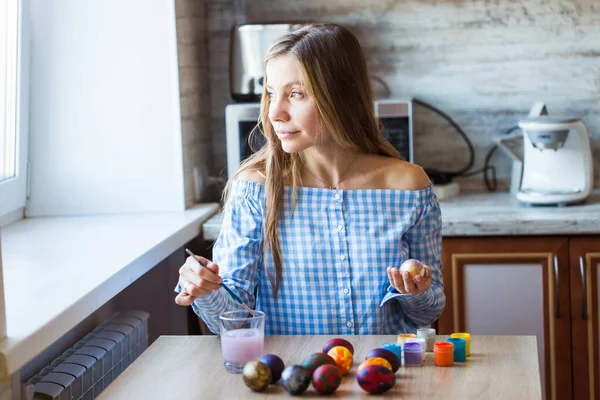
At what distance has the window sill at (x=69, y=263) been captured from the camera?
1558 millimetres

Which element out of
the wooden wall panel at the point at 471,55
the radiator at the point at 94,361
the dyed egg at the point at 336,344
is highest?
the wooden wall panel at the point at 471,55

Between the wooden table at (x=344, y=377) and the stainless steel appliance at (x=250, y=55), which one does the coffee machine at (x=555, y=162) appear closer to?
the stainless steel appliance at (x=250, y=55)

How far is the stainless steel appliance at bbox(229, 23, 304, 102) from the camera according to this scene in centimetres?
294

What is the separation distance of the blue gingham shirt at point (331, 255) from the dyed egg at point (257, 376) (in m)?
0.41

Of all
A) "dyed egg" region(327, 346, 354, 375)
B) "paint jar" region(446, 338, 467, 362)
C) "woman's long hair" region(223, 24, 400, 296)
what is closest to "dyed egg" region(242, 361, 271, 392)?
"dyed egg" region(327, 346, 354, 375)

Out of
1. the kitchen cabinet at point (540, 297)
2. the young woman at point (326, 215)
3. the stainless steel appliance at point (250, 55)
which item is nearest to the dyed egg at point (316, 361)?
the young woman at point (326, 215)

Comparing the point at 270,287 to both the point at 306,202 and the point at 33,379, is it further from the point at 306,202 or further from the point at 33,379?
the point at 33,379

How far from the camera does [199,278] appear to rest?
151cm

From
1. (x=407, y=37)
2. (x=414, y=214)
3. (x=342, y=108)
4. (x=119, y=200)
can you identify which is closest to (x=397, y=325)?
(x=414, y=214)

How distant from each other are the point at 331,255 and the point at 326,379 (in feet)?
1.63

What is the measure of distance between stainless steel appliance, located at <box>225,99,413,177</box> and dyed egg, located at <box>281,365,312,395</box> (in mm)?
1514

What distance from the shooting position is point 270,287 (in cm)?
182

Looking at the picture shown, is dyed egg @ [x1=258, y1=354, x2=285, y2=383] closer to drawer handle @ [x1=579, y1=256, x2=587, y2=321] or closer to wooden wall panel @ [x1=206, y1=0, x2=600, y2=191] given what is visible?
drawer handle @ [x1=579, y1=256, x2=587, y2=321]

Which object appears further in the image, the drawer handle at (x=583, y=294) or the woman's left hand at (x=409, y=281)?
the drawer handle at (x=583, y=294)
